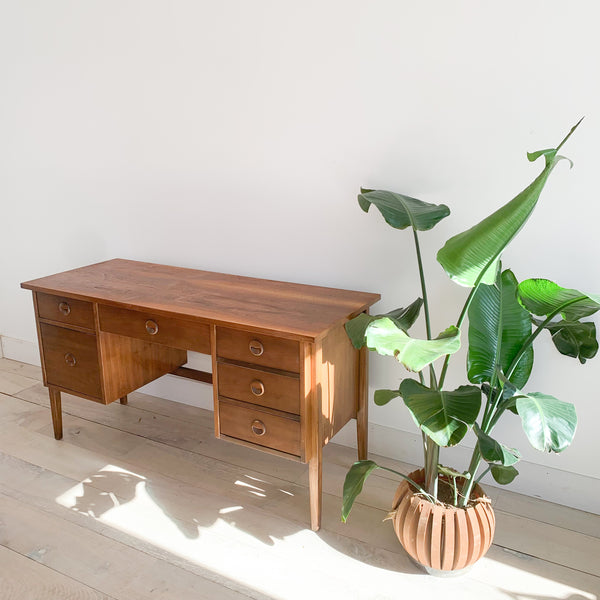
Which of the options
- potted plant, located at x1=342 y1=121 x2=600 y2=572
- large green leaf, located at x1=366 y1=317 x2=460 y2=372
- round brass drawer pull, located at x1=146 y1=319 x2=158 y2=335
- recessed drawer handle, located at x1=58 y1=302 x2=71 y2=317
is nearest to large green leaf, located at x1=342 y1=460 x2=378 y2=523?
potted plant, located at x1=342 y1=121 x2=600 y2=572

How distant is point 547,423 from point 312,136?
130 centimetres

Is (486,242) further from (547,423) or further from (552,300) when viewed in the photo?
(547,423)

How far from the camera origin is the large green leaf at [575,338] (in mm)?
1694

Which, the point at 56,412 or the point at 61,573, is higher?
the point at 56,412

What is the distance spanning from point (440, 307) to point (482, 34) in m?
0.89

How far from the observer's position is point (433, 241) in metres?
2.10

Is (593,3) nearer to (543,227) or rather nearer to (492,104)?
(492,104)

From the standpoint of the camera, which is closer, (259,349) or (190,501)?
(259,349)

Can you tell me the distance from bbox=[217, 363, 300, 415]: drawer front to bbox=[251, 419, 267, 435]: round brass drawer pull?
7 cm

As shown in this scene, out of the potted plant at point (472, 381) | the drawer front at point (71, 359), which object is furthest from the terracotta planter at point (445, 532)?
the drawer front at point (71, 359)

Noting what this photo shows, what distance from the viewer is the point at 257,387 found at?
196 centimetres

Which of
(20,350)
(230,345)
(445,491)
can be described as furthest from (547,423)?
(20,350)

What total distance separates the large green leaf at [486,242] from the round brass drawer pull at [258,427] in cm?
85

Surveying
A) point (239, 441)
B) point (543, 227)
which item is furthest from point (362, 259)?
point (239, 441)
